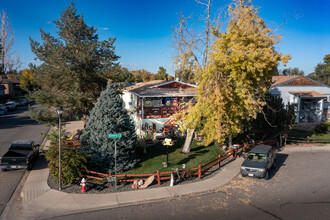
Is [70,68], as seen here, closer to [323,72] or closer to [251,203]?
[251,203]

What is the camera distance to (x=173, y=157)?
15.7 m

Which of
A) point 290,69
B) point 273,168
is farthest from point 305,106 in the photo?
point 290,69

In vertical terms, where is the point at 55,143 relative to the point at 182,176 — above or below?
above

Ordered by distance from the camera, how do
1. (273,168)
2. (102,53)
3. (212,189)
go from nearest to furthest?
(212,189), (273,168), (102,53)

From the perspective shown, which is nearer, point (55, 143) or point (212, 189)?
point (212, 189)

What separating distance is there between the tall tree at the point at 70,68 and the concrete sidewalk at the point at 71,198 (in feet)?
25.3

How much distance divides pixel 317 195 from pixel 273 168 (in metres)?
3.49

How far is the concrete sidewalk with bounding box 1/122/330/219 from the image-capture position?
9.11 m

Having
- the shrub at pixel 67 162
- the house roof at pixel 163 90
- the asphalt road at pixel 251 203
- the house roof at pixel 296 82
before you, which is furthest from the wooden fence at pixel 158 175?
the house roof at pixel 296 82

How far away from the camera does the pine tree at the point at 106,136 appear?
13289 mm

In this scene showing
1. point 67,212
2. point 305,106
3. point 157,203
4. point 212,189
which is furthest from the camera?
point 305,106

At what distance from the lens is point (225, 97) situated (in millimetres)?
12836

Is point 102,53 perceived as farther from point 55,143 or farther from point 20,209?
point 20,209

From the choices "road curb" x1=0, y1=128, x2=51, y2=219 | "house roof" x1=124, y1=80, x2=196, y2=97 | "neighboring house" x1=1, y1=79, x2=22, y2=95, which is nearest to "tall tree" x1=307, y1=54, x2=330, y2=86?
"house roof" x1=124, y1=80, x2=196, y2=97
